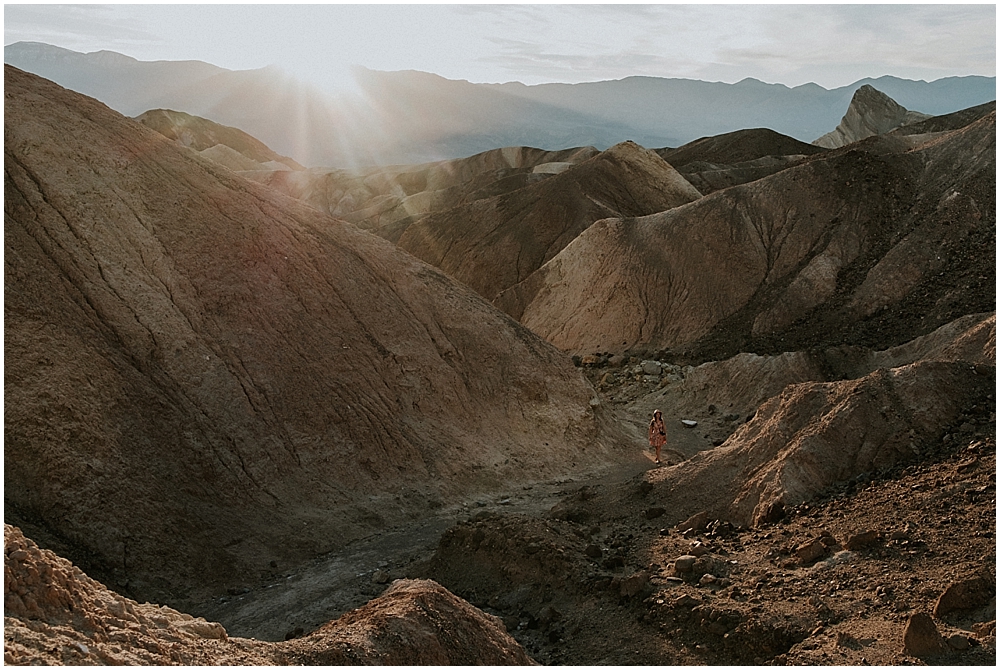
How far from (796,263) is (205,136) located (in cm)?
6098

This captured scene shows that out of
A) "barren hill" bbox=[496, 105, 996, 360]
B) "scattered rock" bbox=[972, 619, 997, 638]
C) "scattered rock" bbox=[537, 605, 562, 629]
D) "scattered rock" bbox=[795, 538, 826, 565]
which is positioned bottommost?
"scattered rock" bbox=[537, 605, 562, 629]

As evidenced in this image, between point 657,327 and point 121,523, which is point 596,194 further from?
point 121,523

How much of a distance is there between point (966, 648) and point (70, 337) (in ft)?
37.1

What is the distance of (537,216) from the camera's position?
39.4m

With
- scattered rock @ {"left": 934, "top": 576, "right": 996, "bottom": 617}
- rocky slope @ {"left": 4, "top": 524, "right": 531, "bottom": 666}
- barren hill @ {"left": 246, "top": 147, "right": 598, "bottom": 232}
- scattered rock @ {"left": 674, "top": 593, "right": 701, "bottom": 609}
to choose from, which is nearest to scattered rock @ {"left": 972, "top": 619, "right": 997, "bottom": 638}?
scattered rock @ {"left": 934, "top": 576, "right": 996, "bottom": 617}

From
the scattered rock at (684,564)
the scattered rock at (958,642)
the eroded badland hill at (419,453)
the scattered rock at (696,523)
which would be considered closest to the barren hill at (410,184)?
the eroded badland hill at (419,453)

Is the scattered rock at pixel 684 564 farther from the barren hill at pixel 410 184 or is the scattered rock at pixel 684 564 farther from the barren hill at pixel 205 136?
the barren hill at pixel 205 136

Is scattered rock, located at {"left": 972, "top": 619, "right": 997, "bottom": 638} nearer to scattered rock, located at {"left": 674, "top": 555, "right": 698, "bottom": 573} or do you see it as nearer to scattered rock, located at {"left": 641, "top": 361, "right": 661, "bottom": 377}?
scattered rock, located at {"left": 674, "top": 555, "right": 698, "bottom": 573}

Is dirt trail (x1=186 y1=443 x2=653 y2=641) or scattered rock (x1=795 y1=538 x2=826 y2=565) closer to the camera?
scattered rock (x1=795 y1=538 x2=826 y2=565)

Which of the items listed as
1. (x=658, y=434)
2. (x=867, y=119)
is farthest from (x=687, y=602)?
(x=867, y=119)

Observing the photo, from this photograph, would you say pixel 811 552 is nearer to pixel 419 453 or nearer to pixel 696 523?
→ pixel 696 523

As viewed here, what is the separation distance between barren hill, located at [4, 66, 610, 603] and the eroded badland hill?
0.05 meters

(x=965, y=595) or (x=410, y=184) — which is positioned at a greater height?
(x=410, y=184)

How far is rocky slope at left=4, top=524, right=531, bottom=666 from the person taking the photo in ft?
18.5
